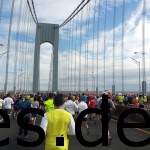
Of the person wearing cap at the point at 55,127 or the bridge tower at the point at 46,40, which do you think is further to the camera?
the bridge tower at the point at 46,40

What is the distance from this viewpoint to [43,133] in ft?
11.0

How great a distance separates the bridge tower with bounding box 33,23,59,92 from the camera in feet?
254

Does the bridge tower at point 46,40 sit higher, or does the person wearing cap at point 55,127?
the bridge tower at point 46,40

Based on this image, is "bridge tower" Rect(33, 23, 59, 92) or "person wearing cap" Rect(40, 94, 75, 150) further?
"bridge tower" Rect(33, 23, 59, 92)

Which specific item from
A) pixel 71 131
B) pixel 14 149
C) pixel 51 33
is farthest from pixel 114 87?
pixel 51 33

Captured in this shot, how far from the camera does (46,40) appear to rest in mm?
80938

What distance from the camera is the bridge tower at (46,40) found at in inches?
3044

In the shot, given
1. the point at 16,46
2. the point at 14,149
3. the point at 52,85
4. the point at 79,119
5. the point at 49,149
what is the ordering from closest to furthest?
the point at 79,119
the point at 49,149
the point at 14,149
the point at 16,46
the point at 52,85

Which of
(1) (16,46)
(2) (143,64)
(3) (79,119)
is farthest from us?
(1) (16,46)

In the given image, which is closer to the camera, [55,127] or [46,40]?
[55,127]

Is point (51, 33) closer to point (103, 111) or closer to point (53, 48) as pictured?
point (53, 48)

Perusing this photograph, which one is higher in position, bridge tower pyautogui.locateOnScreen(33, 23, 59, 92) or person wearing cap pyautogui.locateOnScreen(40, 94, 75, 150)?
bridge tower pyautogui.locateOnScreen(33, 23, 59, 92)

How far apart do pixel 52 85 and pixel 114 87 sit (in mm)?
41083

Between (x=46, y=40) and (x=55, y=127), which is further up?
(x=46, y=40)
